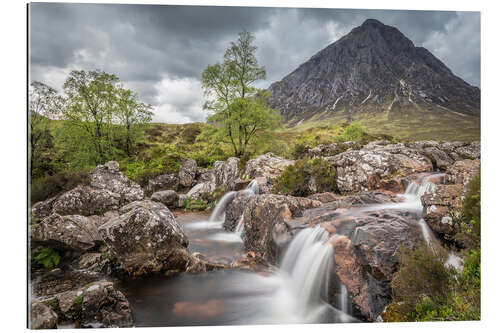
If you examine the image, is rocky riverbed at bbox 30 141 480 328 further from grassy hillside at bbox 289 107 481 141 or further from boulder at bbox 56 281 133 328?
grassy hillside at bbox 289 107 481 141

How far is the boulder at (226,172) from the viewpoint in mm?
14281

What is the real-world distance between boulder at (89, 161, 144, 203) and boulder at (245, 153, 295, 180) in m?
6.07

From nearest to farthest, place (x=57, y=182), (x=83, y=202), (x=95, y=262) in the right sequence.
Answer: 1. (x=95, y=262)
2. (x=57, y=182)
3. (x=83, y=202)

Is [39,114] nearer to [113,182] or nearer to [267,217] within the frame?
[113,182]

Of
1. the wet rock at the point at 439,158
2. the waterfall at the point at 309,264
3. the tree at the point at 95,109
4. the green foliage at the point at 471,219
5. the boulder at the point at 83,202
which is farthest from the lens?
the wet rock at the point at 439,158

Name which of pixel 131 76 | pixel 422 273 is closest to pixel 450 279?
pixel 422 273

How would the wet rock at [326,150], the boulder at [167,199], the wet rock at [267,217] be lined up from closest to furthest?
the wet rock at [267,217] < the boulder at [167,199] < the wet rock at [326,150]

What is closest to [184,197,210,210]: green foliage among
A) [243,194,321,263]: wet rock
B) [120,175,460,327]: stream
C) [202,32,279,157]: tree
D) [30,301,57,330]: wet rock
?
[202,32,279,157]: tree

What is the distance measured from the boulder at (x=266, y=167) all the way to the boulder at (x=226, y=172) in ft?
4.02

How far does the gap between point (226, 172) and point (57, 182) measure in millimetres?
8927

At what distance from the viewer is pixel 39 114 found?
538cm

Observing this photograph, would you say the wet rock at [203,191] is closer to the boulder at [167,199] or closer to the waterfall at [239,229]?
the boulder at [167,199]

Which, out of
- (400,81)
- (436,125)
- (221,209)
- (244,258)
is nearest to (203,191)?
(221,209)

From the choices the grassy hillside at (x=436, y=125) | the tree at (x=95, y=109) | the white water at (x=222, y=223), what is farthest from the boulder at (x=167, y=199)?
the grassy hillside at (x=436, y=125)
